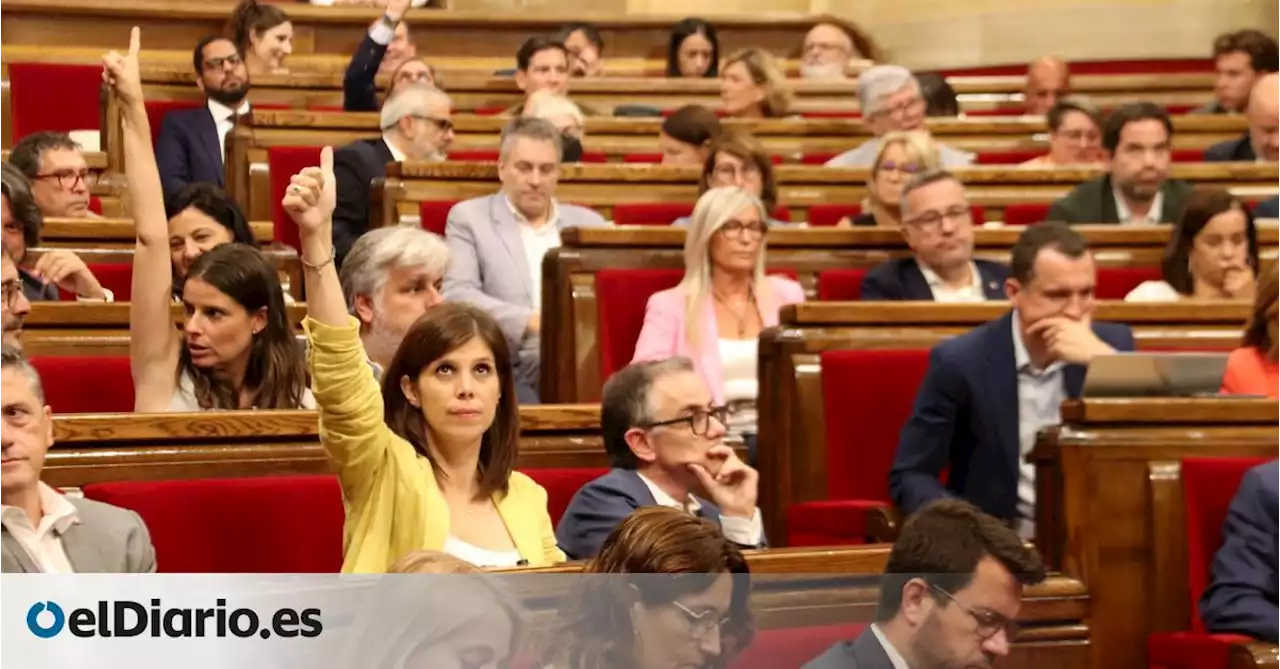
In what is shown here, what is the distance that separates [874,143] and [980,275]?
0.94m

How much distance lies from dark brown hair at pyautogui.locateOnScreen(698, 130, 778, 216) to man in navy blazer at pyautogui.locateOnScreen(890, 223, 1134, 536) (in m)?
0.74

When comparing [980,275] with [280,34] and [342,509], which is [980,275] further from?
[280,34]

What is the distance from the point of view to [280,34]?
407 centimetres

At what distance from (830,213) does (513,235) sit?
70 cm

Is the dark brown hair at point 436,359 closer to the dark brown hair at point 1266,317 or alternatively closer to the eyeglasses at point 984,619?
the eyeglasses at point 984,619

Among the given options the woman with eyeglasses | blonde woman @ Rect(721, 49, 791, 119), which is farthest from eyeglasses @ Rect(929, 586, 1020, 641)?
blonde woman @ Rect(721, 49, 791, 119)

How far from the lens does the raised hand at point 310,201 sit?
1.48 meters

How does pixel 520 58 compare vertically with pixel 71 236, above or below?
above

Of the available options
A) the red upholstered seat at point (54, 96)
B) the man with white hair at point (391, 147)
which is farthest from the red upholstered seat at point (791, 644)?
the red upholstered seat at point (54, 96)

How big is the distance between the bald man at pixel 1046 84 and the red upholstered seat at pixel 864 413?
2308 mm

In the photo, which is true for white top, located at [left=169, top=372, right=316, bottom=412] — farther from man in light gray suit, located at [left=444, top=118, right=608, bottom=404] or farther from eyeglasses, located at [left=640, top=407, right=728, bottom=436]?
man in light gray suit, located at [left=444, top=118, right=608, bottom=404]

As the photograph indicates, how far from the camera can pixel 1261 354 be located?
2.10m

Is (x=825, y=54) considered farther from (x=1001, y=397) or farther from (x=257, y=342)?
(x=257, y=342)

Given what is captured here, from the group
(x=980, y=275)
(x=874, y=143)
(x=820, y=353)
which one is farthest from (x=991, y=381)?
(x=874, y=143)
